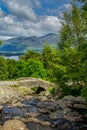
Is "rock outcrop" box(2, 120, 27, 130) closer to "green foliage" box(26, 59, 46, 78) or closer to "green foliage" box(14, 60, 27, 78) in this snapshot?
"green foliage" box(26, 59, 46, 78)

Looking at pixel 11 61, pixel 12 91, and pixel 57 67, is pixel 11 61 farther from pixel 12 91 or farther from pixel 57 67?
pixel 57 67

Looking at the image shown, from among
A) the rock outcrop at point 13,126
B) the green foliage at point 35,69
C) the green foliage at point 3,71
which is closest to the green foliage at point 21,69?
the green foliage at point 35,69

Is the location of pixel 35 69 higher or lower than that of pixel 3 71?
higher

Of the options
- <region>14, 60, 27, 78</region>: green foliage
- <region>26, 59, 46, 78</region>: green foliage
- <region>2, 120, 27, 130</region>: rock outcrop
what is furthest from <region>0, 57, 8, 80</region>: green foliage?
<region>2, 120, 27, 130</region>: rock outcrop

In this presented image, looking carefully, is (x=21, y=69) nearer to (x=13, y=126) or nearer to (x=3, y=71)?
(x=3, y=71)

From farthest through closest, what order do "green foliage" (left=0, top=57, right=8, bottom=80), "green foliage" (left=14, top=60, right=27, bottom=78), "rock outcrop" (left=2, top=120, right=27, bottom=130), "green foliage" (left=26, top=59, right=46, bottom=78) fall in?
1. "green foliage" (left=0, top=57, right=8, bottom=80)
2. "green foliage" (left=14, top=60, right=27, bottom=78)
3. "green foliage" (left=26, top=59, right=46, bottom=78)
4. "rock outcrop" (left=2, top=120, right=27, bottom=130)

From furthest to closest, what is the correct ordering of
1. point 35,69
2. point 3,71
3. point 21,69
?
1. point 3,71
2. point 21,69
3. point 35,69

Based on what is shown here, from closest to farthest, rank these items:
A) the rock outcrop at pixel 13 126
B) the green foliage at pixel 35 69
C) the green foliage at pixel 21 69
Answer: the rock outcrop at pixel 13 126 < the green foliage at pixel 35 69 < the green foliage at pixel 21 69

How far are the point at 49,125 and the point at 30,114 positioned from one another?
18.5ft

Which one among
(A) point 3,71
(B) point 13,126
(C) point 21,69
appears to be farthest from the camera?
(A) point 3,71

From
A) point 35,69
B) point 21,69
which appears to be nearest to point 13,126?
point 35,69

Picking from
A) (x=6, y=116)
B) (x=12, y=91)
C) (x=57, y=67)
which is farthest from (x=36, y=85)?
(x=6, y=116)

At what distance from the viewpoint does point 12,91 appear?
64375 mm

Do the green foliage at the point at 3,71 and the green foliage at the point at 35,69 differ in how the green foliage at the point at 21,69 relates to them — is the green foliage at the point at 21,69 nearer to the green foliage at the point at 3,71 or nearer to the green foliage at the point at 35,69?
the green foliage at the point at 35,69
